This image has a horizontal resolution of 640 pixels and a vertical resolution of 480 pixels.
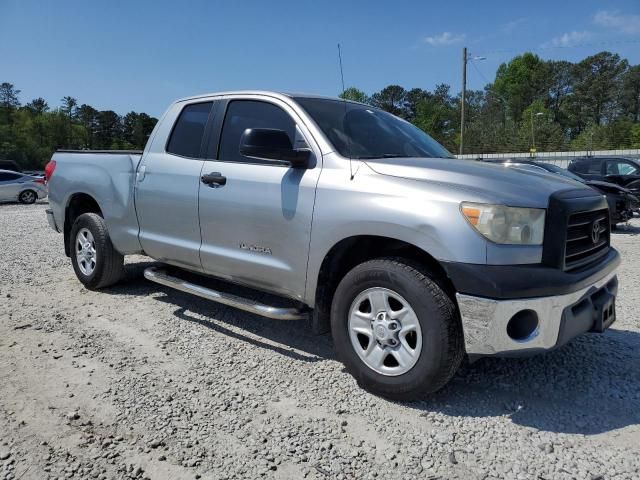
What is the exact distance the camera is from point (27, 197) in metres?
20.5

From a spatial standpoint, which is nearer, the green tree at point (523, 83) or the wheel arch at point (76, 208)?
the wheel arch at point (76, 208)

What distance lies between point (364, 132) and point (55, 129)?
77.6 m

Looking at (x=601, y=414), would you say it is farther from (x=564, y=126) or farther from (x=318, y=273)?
(x=564, y=126)

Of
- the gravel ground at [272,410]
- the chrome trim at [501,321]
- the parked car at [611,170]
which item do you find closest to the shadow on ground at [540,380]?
the gravel ground at [272,410]

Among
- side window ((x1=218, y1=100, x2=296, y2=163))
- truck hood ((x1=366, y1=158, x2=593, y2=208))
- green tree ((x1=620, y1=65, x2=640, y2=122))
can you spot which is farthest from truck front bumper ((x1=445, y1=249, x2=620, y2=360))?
green tree ((x1=620, y1=65, x2=640, y2=122))

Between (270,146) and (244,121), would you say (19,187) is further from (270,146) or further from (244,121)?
(270,146)

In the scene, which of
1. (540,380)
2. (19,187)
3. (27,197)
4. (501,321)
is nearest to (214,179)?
(501,321)

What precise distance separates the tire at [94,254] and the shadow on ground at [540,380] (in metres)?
1.19

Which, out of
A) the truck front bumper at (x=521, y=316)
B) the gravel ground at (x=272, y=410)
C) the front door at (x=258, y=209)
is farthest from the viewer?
the front door at (x=258, y=209)

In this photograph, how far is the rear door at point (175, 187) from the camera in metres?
4.13

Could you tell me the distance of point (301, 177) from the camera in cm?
341

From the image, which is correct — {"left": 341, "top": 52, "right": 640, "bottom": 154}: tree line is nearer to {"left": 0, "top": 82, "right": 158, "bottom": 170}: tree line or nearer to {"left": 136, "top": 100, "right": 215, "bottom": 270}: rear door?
{"left": 0, "top": 82, "right": 158, "bottom": 170}: tree line

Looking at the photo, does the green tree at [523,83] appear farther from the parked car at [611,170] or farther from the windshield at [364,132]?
the windshield at [364,132]

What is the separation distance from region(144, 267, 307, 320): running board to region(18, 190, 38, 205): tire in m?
18.8
